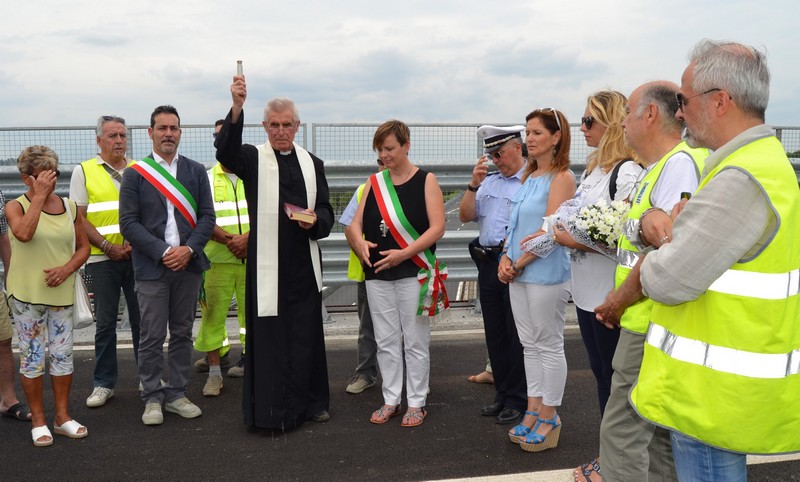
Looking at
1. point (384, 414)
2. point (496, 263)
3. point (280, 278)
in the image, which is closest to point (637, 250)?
point (496, 263)

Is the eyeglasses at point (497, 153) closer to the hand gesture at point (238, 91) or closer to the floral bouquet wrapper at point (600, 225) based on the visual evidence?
the floral bouquet wrapper at point (600, 225)

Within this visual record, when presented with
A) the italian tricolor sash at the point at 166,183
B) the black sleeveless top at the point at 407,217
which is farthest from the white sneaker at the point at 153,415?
the black sleeveless top at the point at 407,217

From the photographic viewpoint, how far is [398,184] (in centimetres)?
498

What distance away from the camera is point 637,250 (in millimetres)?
2893

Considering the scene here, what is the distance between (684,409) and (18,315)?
13.4 feet

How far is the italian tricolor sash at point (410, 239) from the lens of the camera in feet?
16.1

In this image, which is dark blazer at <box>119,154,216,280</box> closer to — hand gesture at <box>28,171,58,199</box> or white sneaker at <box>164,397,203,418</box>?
hand gesture at <box>28,171,58,199</box>

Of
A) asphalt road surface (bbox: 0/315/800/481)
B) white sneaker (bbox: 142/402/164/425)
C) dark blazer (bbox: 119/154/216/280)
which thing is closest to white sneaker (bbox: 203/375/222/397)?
asphalt road surface (bbox: 0/315/800/481)

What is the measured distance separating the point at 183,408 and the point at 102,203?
1695mm

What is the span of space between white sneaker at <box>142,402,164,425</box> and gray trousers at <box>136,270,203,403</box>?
53 millimetres

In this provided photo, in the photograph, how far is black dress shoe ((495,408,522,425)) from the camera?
15.9 ft

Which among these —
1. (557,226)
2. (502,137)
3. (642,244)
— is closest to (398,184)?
(502,137)

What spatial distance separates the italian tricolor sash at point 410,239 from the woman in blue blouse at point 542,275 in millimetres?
634

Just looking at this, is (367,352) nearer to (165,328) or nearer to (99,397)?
(165,328)
